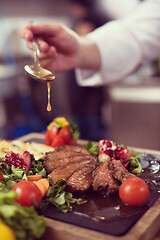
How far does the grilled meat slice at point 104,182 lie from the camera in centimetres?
154

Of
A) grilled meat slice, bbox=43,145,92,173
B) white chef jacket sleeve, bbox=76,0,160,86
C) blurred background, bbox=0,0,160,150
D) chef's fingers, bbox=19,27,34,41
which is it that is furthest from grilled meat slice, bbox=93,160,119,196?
blurred background, bbox=0,0,160,150

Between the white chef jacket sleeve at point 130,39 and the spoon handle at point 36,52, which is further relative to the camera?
the white chef jacket sleeve at point 130,39

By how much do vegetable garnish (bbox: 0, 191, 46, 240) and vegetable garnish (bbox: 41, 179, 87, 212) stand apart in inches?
9.7

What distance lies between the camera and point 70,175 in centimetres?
169

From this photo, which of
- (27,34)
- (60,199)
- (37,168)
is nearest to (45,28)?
(27,34)

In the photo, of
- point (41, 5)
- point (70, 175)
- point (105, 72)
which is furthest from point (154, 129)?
point (41, 5)

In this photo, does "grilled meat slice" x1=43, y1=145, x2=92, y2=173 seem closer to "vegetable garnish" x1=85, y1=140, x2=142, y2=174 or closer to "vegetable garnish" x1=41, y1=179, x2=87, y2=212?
"vegetable garnish" x1=85, y1=140, x2=142, y2=174

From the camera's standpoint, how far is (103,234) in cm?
120

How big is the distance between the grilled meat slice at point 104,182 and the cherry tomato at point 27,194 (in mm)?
351

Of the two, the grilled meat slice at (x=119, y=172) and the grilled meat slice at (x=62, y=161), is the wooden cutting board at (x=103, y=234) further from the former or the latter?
the grilled meat slice at (x=62, y=161)

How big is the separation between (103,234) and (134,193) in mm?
279

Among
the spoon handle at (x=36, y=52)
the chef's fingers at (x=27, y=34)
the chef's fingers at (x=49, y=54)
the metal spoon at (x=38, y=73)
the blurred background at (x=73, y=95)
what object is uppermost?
the chef's fingers at (x=27, y=34)

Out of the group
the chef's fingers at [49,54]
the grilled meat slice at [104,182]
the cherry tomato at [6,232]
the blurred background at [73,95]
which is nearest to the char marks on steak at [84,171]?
the grilled meat slice at [104,182]

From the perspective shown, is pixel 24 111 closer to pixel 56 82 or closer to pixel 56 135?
pixel 56 82
